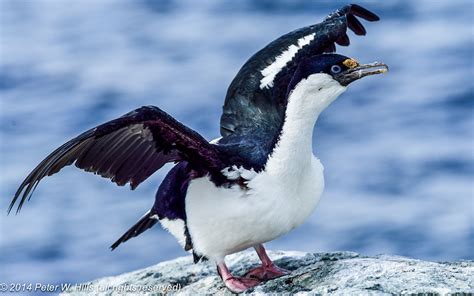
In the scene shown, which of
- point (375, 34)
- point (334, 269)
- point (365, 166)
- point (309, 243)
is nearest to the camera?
point (334, 269)

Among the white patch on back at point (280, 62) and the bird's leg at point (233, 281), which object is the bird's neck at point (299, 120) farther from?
the white patch on back at point (280, 62)

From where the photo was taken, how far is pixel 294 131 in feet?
27.5

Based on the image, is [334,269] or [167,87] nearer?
[334,269]

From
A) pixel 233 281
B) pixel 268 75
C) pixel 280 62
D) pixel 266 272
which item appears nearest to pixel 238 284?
pixel 233 281

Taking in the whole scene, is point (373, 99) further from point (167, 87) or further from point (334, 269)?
point (334, 269)

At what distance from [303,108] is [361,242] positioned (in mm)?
5813

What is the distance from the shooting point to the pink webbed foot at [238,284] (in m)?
8.41

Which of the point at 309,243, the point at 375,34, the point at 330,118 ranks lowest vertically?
the point at 309,243

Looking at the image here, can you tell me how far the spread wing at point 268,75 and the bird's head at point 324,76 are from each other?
46.0 inches

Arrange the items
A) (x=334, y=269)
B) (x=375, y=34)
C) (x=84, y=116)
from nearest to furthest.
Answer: (x=334, y=269)
(x=84, y=116)
(x=375, y=34)

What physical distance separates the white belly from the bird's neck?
0.25 ft

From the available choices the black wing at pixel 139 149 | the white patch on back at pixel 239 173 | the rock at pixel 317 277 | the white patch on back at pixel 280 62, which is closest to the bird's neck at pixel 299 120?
the white patch on back at pixel 239 173

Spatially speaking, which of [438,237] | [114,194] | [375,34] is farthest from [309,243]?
[375,34]

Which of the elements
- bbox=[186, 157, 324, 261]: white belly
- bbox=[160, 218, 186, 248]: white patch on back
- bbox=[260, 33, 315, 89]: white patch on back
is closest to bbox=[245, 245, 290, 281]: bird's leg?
bbox=[186, 157, 324, 261]: white belly
